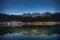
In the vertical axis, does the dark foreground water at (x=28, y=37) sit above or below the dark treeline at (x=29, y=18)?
below

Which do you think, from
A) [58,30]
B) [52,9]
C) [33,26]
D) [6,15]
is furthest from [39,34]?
[6,15]

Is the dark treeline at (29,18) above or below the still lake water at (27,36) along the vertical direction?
above

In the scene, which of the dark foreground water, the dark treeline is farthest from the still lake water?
the dark treeline

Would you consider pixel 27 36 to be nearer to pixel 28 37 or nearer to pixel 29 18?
pixel 28 37

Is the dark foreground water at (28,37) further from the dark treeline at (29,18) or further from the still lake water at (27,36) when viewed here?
the dark treeline at (29,18)

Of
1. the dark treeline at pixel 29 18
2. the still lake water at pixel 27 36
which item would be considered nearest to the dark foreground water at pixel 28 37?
the still lake water at pixel 27 36

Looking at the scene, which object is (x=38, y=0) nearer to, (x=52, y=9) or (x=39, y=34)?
(x=52, y=9)

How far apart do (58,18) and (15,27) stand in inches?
27.5

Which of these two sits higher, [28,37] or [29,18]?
[29,18]

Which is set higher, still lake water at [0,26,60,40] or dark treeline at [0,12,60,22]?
dark treeline at [0,12,60,22]

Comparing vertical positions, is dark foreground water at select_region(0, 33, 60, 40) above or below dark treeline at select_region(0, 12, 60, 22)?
below

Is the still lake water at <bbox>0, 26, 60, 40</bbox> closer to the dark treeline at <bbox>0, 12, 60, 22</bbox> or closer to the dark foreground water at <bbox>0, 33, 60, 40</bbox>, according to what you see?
the dark foreground water at <bbox>0, 33, 60, 40</bbox>

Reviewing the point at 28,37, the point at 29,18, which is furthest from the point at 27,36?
the point at 29,18

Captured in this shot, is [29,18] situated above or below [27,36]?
above
